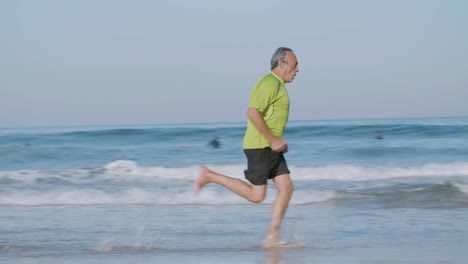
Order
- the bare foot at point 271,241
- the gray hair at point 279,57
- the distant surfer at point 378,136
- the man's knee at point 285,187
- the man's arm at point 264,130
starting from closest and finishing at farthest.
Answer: the man's arm at point 264,130
the gray hair at point 279,57
the man's knee at point 285,187
the bare foot at point 271,241
the distant surfer at point 378,136

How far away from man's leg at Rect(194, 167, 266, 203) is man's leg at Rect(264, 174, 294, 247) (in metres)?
0.13

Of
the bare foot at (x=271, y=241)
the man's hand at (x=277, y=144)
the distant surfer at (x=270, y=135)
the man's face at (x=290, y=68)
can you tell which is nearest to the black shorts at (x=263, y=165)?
the distant surfer at (x=270, y=135)

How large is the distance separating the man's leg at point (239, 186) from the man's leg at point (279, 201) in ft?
0.42


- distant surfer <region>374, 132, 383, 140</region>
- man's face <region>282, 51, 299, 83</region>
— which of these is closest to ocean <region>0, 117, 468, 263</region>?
man's face <region>282, 51, 299, 83</region>

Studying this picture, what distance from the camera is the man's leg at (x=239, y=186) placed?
5.15 meters

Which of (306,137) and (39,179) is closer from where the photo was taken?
(39,179)

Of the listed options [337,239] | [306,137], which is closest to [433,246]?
[337,239]

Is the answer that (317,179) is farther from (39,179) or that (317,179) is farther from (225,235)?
(225,235)

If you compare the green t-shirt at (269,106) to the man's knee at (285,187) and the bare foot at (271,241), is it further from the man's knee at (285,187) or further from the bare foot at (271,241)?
the bare foot at (271,241)

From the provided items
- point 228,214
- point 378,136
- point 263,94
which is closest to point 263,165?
point 263,94

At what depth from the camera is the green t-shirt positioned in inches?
191

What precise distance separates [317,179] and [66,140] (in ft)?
50.6

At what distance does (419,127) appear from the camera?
26141 mm

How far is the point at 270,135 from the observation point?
484 centimetres
